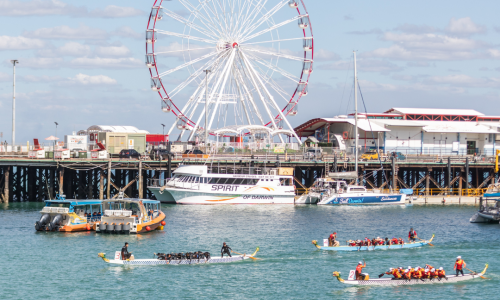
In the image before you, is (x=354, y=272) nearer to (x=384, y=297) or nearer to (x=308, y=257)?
(x=384, y=297)

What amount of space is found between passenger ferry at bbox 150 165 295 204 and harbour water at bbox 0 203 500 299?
4.12 meters

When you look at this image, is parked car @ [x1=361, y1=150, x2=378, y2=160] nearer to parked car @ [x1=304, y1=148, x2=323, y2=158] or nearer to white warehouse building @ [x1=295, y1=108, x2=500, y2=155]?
white warehouse building @ [x1=295, y1=108, x2=500, y2=155]

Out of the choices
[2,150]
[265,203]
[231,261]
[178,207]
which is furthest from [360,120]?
[231,261]

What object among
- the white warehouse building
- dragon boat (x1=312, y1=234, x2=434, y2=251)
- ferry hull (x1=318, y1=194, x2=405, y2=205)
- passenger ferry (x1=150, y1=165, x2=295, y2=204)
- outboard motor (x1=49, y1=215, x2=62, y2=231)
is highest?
the white warehouse building

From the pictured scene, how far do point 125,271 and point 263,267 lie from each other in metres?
9.20

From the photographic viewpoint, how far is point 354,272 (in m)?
42.7

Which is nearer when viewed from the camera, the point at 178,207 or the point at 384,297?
the point at 384,297

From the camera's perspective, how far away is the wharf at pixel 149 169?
259ft

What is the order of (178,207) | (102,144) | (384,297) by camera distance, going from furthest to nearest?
1. (102,144)
2. (178,207)
3. (384,297)

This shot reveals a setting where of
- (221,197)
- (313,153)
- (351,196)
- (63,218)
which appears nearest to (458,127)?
(313,153)

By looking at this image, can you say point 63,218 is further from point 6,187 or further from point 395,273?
point 395,273

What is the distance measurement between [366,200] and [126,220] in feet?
109

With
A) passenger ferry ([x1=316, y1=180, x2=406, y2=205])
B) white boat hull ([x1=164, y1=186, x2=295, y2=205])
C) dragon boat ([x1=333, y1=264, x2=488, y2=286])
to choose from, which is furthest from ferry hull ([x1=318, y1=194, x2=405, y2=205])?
dragon boat ([x1=333, y1=264, x2=488, y2=286])

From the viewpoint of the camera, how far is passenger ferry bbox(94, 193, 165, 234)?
58719 mm
